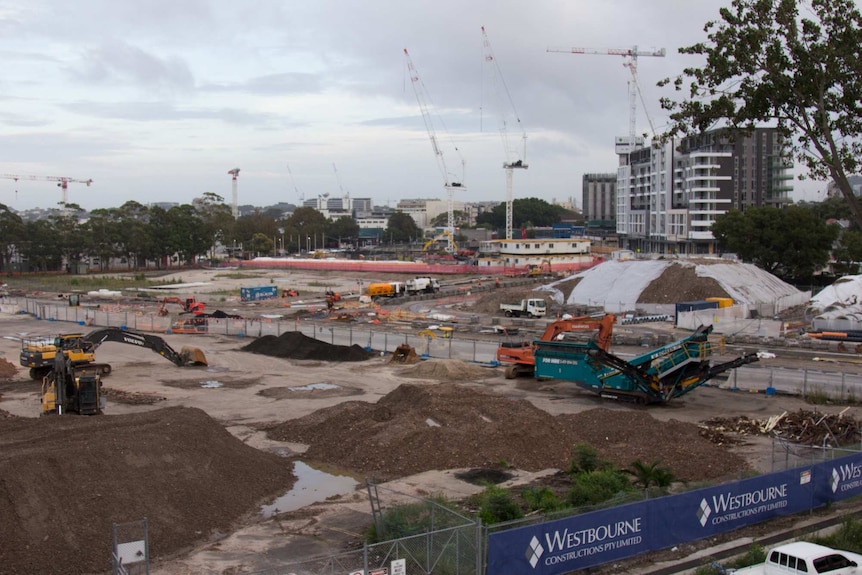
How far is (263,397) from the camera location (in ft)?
114

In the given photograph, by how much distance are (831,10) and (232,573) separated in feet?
72.0

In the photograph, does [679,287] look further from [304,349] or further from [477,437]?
[477,437]

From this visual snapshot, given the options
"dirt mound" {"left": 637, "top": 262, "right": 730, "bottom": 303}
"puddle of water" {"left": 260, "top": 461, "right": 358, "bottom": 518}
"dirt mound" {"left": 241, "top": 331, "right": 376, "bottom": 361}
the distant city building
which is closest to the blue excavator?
"puddle of water" {"left": 260, "top": 461, "right": 358, "bottom": 518}

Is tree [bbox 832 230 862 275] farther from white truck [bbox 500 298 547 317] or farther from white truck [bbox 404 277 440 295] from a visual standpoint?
white truck [bbox 404 277 440 295]

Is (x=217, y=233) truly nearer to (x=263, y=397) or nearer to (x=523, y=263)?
(x=523, y=263)

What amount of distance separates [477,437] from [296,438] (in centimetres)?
643

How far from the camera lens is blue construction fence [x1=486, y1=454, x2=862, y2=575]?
1391cm

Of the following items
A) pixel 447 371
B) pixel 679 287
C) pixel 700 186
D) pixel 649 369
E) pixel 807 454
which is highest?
pixel 700 186

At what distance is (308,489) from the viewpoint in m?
21.5

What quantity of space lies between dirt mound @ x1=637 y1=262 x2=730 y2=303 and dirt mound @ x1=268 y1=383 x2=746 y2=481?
125ft

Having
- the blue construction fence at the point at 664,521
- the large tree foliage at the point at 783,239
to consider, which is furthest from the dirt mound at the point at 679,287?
the blue construction fence at the point at 664,521

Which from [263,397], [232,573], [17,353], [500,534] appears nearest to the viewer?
[500,534]

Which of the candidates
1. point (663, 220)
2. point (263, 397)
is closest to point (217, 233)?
point (663, 220)

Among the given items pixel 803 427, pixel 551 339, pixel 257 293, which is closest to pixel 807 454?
pixel 803 427
